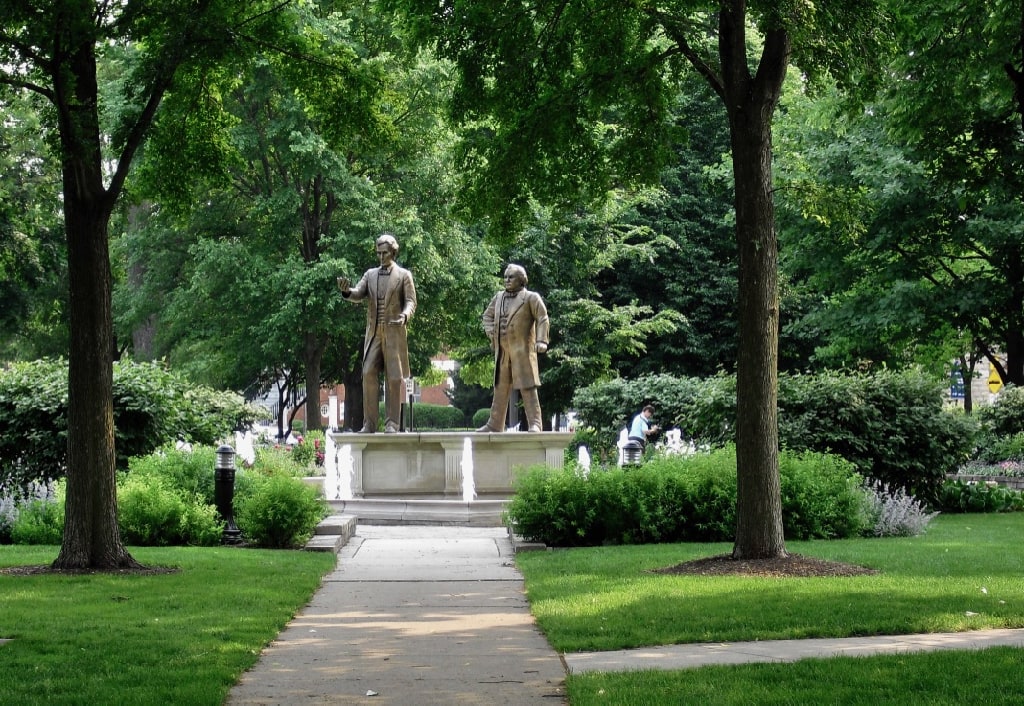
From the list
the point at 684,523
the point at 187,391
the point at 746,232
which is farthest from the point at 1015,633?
the point at 187,391

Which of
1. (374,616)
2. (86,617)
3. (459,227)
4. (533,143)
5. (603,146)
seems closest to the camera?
(86,617)

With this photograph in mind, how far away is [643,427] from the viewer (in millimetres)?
24391

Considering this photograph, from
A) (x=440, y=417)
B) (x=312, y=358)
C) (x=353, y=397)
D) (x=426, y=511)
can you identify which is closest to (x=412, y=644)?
(x=426, y=511)

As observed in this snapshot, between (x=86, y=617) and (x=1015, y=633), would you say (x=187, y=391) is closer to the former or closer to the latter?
(x=86, y=617)

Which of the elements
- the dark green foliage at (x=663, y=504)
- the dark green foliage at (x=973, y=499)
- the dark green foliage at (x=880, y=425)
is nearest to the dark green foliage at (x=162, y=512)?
the dark green foliage at (x=663, y=504)

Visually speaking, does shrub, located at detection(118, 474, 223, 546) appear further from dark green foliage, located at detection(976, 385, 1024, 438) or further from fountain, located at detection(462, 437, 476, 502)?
dark green foliage, located at detection(976, 385, 1024, 438)

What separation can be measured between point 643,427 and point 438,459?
5800 millimetres

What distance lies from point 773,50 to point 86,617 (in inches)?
317

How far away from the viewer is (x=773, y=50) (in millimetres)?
12141

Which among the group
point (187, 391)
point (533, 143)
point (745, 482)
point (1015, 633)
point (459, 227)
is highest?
point (459, 227)

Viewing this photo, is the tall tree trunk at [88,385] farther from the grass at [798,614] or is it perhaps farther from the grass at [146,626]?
the grass at [798,614]

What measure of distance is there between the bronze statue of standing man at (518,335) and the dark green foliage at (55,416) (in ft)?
16.7

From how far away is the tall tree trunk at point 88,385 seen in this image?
469 inches

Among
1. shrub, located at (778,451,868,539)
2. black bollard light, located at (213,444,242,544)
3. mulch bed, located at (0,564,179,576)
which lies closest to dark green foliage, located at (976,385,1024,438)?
shrub, located at (778,451,868,539)
